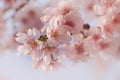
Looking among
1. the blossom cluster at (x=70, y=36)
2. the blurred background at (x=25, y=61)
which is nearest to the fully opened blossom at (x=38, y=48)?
the blossom cluster at (x=70, y=36)

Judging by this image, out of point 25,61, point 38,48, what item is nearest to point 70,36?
point 38,48

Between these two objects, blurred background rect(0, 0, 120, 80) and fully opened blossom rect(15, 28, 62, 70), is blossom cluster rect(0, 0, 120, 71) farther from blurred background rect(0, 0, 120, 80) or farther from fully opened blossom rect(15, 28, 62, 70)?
blurred background rect(0, 0, 120, 80)

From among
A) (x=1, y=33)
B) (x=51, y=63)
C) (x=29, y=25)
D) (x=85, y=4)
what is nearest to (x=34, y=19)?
(x=29, y=25)

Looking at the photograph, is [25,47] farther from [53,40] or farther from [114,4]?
[114,4]

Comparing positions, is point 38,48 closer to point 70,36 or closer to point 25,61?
point 70,36

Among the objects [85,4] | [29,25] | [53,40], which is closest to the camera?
[53,40]

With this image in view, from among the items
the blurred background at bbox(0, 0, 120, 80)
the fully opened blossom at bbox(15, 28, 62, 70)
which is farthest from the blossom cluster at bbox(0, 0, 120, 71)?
the blurred background at bbox(0, 0, 120, 80)

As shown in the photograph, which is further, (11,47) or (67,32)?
(11,47)

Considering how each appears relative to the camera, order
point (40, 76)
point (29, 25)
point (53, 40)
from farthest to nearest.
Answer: point (40, 76) → point (29, 25) → point (53, 40)
